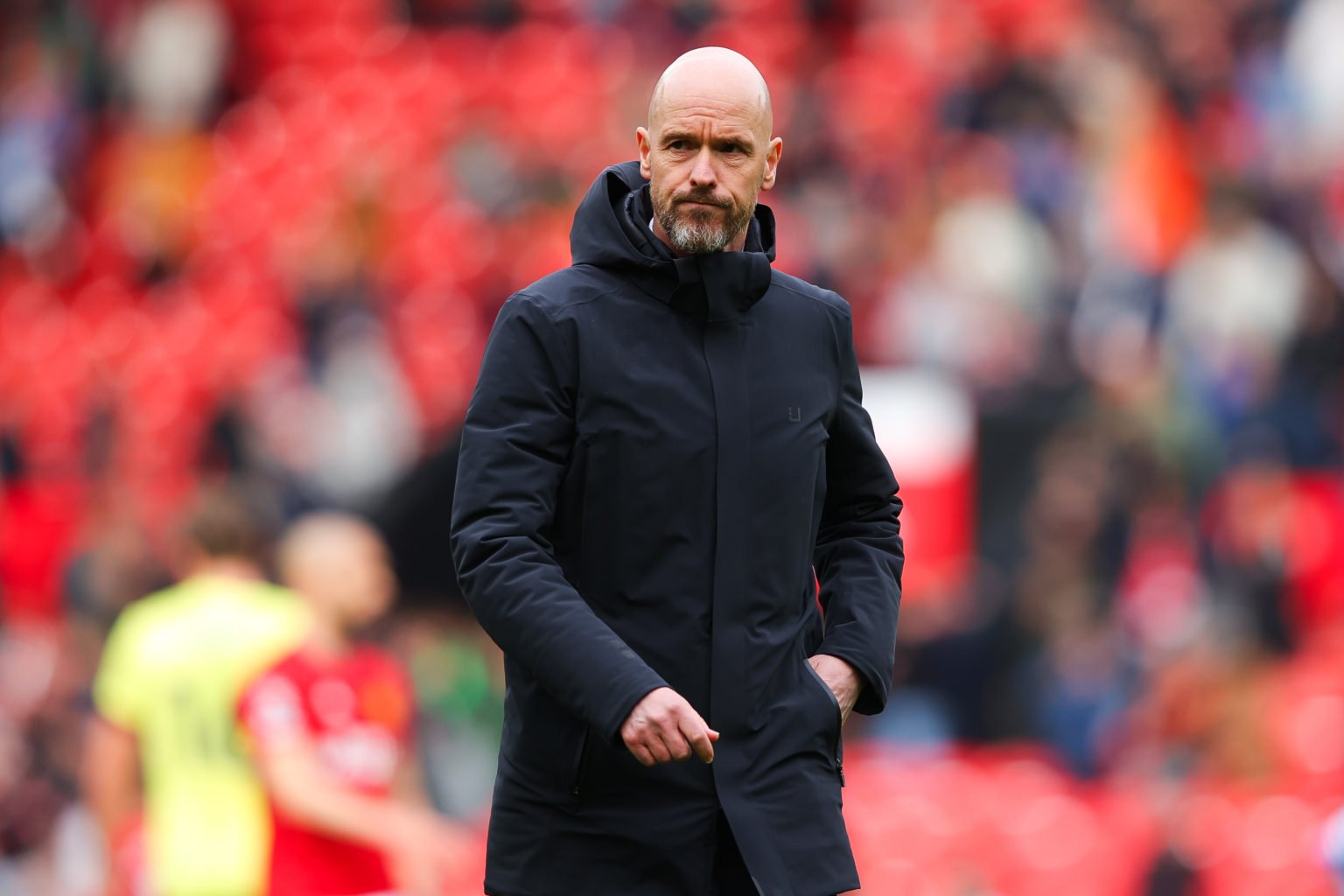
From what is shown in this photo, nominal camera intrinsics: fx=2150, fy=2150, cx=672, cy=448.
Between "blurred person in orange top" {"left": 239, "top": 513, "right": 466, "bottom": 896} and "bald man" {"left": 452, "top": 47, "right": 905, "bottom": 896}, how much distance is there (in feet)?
7.22

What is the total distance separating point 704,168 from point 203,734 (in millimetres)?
3159

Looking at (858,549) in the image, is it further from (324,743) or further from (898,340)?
(898,340)

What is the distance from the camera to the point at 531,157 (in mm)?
12789

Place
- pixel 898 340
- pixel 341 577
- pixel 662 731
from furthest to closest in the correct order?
Result: pixel 898 340 < pixel 341 577 < pixel 662 731

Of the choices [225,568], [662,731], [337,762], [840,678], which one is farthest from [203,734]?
[662,731]

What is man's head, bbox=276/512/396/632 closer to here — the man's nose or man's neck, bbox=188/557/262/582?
man's neck, bbox=188/557/262/582

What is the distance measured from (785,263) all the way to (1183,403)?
234cm

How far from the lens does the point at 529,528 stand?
2885 mm

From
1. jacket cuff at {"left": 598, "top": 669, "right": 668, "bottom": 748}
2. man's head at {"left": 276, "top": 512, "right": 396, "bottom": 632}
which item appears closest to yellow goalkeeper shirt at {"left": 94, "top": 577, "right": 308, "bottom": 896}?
man's head at {"left": 276, "top": 512, "right": 396, "bottom": 632}

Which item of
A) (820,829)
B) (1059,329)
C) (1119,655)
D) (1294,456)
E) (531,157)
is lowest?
(820,829)

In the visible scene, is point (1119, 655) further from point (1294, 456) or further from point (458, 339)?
point (458, 339)

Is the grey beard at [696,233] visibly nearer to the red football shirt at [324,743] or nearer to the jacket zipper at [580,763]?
the jacket zipper at [580,763]

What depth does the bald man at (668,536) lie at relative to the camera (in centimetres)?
291

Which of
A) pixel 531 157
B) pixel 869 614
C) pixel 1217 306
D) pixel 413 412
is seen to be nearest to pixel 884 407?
pixel 1217 306
